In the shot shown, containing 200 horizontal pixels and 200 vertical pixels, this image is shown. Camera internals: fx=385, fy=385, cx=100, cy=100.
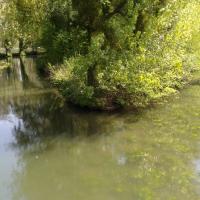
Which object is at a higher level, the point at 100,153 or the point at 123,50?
the point at 123,50

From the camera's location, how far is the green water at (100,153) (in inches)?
385

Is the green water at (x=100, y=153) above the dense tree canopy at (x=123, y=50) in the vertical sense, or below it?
below

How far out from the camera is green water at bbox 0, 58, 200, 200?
32.1ft

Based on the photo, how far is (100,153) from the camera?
1242 centimetres

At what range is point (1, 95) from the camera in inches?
950

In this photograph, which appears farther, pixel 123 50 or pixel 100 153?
pixel 123 50

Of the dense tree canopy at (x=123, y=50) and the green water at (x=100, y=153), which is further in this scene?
the dense tree canopy at (x=123, y=50)

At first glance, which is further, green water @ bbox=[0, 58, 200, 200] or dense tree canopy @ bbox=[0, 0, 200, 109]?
dense tree canopy @ bbox=[0, 0, 200, 109]

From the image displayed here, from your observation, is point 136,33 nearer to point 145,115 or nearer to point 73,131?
point 145,115

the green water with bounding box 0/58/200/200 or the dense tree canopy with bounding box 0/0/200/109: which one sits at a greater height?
the dense tree canopy with bounding box 0/0/200/109

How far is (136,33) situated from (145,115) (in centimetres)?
372

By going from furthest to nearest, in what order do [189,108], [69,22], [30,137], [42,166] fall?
[69,22] < [189,108] < [30,137] < [42,166]

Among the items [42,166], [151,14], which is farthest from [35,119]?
[151,14]

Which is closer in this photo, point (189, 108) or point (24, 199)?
point (24, 199)
